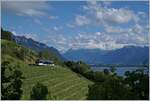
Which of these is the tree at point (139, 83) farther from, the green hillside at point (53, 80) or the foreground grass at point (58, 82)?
the foreground grass at point (58, 82)

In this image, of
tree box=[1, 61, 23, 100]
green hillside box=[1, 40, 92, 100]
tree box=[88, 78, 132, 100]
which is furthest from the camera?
green hillside box=[1, 40, 92, 100]

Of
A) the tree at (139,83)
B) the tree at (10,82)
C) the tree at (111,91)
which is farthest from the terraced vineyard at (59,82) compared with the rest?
the tree at (139,83)

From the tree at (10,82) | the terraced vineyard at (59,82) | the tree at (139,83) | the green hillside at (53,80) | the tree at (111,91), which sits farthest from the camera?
the terraced vineyard at (59,82)

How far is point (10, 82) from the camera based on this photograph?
18.5m

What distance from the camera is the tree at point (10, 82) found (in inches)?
685

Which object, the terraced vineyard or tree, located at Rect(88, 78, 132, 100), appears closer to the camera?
tree, located at Rect(88, 78, 132, 100)

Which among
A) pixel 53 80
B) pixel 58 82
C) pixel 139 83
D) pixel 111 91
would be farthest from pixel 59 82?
pixel 139 83

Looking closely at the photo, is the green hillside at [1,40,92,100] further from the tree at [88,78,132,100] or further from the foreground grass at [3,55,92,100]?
the tree at [88,78,132,100]

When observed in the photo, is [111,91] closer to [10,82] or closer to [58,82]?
[10,82]

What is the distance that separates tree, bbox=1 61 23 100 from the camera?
17411mm

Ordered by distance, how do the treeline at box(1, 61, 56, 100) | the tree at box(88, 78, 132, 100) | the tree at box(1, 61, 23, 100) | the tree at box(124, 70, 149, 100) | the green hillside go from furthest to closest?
the green hillside
the tree at box(1, 61, 23, 100)
the treeline at box(1, 61, 56, 100)
the tree at box(88, 78, 132, 100)
the tree at box(124, 70, 149, 100)

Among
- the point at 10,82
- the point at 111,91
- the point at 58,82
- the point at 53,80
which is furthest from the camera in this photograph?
the point at 53,80

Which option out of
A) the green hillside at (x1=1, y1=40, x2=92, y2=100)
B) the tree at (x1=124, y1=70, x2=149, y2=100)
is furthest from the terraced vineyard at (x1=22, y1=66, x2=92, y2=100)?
the tree at (x1=124, y1=70, x2=149, y2=100)

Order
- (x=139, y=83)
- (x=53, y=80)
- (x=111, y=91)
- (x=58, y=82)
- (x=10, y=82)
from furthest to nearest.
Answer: (x=53, y=80)
(x=58, y=82)
(x=10, y=82)
(x=111, y=91)
(x=139, y=83)
